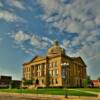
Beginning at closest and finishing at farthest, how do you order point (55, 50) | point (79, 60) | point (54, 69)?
point (54, 69) < point (55, 50) < point (79, 60)

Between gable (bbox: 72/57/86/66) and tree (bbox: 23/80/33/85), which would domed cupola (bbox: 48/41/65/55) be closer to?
gable (bbox: 72/57/86/66)

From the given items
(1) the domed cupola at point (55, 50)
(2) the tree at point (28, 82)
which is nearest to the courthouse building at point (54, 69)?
(1) the domed cupola at point (55, 50)

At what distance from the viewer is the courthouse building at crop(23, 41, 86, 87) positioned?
106m

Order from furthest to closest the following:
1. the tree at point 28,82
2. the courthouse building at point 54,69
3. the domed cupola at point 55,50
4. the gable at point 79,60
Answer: the gable at point 79,60, the domed cupola at point 55,50, the tree at point 28,82, the courthouse building at point 54,69

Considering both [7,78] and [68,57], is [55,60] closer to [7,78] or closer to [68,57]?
[68,57]

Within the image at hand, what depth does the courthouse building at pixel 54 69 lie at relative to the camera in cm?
10600

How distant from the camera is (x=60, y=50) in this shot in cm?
11162

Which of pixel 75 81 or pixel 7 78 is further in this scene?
pixel 7 78

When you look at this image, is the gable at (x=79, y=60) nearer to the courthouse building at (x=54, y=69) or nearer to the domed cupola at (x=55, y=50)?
the courthouse building at (x=54, y=69)

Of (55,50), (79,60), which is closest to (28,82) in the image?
(55,50)

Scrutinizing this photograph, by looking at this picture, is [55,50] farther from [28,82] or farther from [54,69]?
[28,82]

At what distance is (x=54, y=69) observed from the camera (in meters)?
109

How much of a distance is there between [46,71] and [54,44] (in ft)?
44.6

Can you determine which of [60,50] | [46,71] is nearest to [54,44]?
[60,50]
